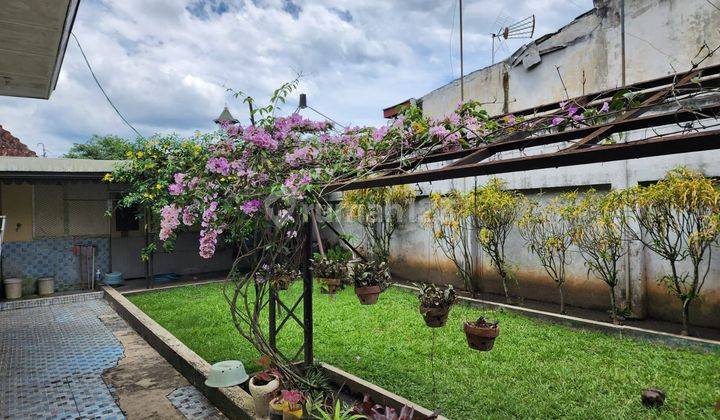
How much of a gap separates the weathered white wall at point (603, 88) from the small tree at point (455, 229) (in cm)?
25

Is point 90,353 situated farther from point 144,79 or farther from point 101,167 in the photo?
Result: point 144,79

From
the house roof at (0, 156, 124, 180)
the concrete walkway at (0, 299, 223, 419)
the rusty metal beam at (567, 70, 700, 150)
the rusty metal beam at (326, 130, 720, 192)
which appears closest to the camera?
the rusty metal beam at (326, 130, 720, 192)

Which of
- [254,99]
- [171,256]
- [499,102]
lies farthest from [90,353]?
[499,102]

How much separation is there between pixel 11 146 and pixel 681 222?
21.5 metres

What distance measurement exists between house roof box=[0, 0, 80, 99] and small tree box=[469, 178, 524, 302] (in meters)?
5.88

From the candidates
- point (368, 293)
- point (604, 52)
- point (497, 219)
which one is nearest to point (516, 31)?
point (604, 52)

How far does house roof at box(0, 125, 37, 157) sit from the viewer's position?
16047 millimetres

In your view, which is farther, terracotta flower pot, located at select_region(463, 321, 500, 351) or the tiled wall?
the tiled wall

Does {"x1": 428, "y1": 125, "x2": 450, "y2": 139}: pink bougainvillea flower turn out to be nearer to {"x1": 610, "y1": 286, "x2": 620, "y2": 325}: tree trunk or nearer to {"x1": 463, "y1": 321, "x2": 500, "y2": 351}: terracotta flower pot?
{"x1": 463, "y1": 321, "x2": 500, "y2": 351}: terracotta flower pot

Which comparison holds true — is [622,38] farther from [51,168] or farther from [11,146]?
[11,146]

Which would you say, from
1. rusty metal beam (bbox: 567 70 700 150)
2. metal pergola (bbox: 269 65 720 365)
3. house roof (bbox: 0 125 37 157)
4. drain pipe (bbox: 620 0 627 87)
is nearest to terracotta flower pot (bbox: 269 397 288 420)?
metal pergola (bbox: 269 65 720 365)

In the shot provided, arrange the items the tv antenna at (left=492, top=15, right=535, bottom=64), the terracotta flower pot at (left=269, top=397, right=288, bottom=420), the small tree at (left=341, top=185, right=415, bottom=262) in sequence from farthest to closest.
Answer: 1. the small tree at (left=341, top=185, right=415, bottom=262)
2. the tv antenna at (left=492, top=15, right=535, bottom=64)
3. the terracotta flower pot at (left=269, top=397, right=288, bottom=420)

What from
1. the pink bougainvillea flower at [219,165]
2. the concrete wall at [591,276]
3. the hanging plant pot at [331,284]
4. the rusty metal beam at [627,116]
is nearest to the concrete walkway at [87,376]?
the hanging plant pot at [331,284]

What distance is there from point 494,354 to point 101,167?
8.69 metres
